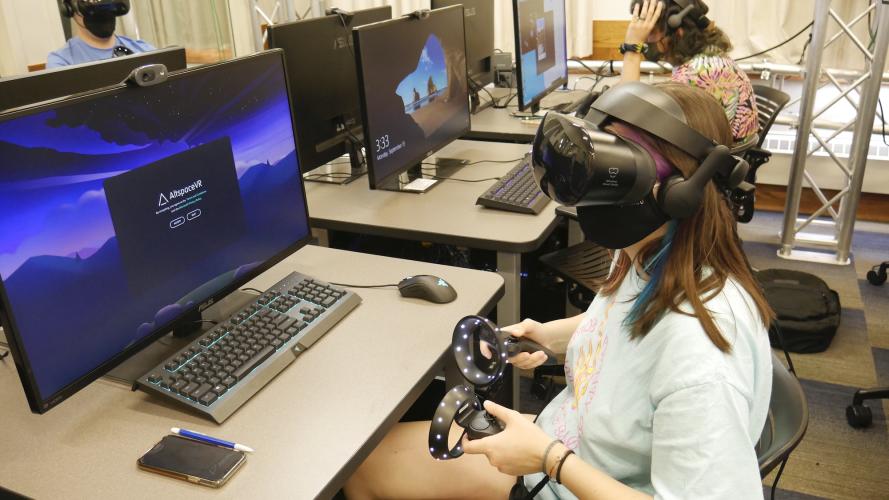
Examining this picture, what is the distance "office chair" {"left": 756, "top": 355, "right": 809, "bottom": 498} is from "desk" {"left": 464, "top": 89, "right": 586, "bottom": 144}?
1.69m

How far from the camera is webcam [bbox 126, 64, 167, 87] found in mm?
1119

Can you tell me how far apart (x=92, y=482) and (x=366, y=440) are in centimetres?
38

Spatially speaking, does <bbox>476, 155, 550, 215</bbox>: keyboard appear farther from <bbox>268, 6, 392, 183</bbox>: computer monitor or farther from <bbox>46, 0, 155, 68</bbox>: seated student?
<bbox>46, 0, 155, 68</bbox>: seated student

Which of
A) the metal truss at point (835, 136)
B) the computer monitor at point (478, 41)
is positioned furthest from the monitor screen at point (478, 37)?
the metal truss at point (835, 136)

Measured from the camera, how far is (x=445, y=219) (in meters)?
1.95

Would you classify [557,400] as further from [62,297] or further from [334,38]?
[334,38]

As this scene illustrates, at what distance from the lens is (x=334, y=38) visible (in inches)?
84.7

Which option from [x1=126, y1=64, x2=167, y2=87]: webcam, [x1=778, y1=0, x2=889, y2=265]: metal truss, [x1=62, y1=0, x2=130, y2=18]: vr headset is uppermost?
[x1=62, y1=0, x2=130, y2=18]: vr headset

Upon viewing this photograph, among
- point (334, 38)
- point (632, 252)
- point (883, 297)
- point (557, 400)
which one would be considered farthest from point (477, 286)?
point (883, 297)

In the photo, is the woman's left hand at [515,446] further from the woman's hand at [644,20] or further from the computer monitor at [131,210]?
the woman's hand at [644,20]

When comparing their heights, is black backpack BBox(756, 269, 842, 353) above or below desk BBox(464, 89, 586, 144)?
below

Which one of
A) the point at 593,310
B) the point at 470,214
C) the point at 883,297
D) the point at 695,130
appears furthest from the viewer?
the point at 883,297

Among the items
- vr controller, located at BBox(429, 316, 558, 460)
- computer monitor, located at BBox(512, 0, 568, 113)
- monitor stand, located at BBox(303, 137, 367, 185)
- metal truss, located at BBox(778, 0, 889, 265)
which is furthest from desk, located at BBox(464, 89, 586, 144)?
vr controller, located at BBox(429, 316, 558, 460)

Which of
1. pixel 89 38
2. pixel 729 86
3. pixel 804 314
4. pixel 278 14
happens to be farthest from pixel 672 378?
pixel 278 14
